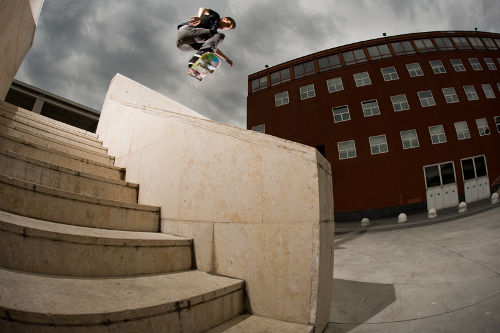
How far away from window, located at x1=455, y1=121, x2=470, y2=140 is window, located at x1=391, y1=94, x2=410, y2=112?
3.32 m

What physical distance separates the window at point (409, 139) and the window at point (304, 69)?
803 centimetres

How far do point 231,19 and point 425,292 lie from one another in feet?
21.6

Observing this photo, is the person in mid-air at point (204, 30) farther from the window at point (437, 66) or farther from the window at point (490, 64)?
the window at point (490, 64)

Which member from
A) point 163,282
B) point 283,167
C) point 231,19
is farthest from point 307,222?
point 231,19

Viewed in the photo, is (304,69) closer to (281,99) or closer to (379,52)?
(281,99)

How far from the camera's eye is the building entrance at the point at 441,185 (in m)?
13.0

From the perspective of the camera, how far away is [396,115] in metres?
14.9

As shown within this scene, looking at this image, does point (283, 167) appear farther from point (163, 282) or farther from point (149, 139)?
point (149, 139)

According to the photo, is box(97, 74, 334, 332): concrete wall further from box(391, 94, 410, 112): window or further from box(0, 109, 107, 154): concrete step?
box(391, 94, 410, 112): window

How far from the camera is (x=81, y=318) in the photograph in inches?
37.4

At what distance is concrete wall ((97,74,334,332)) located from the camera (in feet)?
5.19

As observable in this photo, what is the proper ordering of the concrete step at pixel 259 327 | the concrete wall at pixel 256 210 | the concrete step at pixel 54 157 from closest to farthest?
the concrete step at pixel 259 327, the concrete wall at pixel 256 210, the concrete step at pixel 54 157

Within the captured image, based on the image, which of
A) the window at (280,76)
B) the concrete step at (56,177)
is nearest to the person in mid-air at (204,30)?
the concrete step at (56,177)

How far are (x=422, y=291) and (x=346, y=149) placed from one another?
1365 cm
